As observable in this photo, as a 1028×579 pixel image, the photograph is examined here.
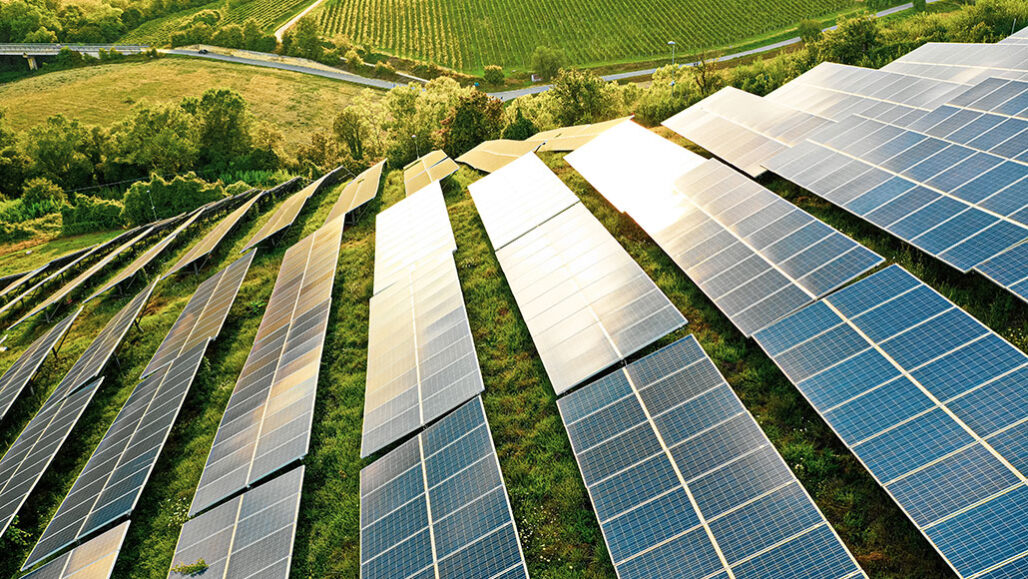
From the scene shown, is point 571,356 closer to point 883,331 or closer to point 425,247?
point 883,331

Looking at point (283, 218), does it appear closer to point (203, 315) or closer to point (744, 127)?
point (203, 315)

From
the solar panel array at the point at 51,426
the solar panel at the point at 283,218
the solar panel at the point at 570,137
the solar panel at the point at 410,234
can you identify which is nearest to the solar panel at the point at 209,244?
the solar panel at the point at 283,218

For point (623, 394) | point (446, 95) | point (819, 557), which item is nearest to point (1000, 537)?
point (819, 557)

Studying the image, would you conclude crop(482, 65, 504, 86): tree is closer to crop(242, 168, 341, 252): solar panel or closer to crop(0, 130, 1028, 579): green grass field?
crop(242, 168, 341, 252): solar panel

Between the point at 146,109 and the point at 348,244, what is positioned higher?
the point at 146,109

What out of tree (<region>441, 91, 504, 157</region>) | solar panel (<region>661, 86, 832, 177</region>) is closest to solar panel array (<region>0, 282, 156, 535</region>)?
solar panel (<region>661, 86, 832, 177</region>)

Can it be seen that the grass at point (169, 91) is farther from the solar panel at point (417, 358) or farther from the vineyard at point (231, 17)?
the solar panel at point (417, 358)

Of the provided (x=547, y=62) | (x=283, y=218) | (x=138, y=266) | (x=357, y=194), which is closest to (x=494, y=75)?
(x=547, y=62)
